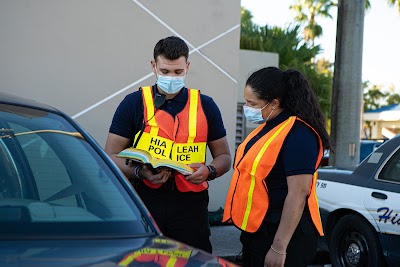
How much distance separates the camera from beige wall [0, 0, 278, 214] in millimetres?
7668

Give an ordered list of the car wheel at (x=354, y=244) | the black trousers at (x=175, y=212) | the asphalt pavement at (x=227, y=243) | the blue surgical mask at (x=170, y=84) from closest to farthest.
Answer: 1. the black trousers at (x=175, y=212)
2. the blue surgical mask at (x=170, y=84)
3. the car wheel at (x=354, y=244)
4. the asphalt pavement at (x=227, y=243)

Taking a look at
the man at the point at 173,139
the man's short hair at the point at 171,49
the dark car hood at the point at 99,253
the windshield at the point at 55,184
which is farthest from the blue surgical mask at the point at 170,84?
the dark car hood at the point at 99,253

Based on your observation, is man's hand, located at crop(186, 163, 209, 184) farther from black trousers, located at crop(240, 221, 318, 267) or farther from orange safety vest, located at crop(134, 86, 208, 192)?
black trousers, located at crop(240, 221, 318, 267)

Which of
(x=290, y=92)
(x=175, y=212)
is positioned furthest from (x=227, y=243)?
(x=290, y=92)

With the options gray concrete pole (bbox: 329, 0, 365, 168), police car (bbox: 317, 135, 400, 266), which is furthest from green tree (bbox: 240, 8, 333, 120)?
police car (bbox: 317, 135, 400, 266)

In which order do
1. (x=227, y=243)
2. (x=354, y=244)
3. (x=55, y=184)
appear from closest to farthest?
(x=55, y=184)
(x=354, y=244)
(x=227, y=243)

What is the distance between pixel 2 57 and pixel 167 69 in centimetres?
432

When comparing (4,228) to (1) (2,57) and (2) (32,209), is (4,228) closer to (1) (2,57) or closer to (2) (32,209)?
(2) (32,209)

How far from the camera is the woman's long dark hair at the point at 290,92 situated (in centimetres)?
331

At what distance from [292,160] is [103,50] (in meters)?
5.40

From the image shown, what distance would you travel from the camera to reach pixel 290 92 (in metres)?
3.35

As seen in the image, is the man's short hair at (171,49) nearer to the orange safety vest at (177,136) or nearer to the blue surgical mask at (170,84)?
the blue surgical mask at (170,84)

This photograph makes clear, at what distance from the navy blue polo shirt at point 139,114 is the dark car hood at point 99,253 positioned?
57.2 inches

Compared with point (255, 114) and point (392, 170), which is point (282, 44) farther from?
point (255, 114)
